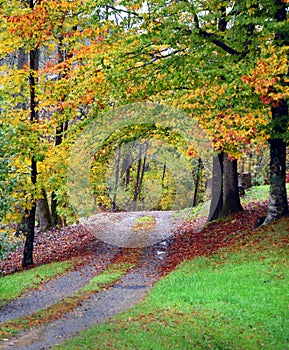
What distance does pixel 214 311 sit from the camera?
9617 mm

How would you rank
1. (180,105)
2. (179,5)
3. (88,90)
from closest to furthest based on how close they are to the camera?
1. (179,5)
2. (88,90)
3. (180,105)

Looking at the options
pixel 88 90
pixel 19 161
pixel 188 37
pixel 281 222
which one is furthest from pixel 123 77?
pixel 281 222

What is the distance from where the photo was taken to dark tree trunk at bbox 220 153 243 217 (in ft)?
66.6

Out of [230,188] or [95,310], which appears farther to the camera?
[230,188]

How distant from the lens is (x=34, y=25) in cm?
1611

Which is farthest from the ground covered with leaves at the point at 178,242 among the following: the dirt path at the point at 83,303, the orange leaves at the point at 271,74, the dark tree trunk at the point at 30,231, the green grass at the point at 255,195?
the orange leaves at the point at 271,74

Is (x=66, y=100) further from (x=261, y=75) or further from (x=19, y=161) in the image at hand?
(x=261, y=75)

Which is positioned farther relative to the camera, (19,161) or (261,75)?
(19,161)

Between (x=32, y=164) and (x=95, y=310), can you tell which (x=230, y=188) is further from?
(x=95, y=310)

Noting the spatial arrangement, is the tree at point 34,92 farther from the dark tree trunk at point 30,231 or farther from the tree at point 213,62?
the tree at point 213,62

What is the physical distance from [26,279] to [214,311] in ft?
24.4

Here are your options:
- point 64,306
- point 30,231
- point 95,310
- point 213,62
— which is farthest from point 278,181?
point 30,231

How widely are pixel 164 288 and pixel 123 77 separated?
7621mm

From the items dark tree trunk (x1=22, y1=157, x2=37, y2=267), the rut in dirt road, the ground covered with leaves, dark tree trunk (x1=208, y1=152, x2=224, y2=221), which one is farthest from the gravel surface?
dark tree trunk (x1=208, y1=152, x2=224, y2=221)
